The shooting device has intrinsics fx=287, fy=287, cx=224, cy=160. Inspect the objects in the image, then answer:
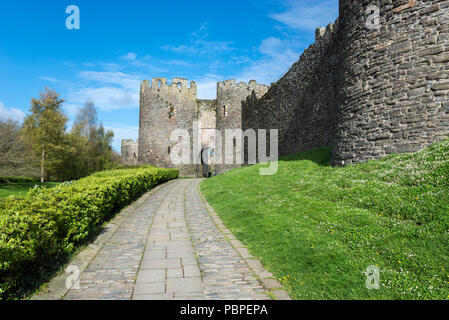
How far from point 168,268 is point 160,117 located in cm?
2539

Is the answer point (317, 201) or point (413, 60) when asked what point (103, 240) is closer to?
point (317, 201)

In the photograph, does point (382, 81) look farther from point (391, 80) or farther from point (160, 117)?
point (160, 117)

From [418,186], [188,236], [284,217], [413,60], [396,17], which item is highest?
[396,17]

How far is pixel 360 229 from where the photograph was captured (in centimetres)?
414

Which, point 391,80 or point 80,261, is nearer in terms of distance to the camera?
point 80,261

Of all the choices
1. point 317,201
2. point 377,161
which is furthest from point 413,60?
point 317,201

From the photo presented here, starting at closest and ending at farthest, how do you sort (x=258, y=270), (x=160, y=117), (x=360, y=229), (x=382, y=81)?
(x=258, y=270), (x=360, y=229), (x=382, y=81), (x=160, y=117)

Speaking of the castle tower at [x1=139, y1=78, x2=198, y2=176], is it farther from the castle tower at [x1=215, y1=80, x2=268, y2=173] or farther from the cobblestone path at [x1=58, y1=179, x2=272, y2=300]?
the cobblestone path at [x1=58, y1=179, x2=272, y2=300]

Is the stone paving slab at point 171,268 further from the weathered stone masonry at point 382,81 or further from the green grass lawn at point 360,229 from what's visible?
the weathered stone masonry at point 382,81

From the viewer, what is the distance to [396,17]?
705 centimetres

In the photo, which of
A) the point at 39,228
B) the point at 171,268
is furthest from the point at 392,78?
the point at 39,228

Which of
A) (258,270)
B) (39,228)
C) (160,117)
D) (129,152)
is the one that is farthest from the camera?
(129,152)

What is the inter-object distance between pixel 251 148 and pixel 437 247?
69.7 feet

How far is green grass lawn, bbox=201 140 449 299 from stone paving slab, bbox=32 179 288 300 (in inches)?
12.3
